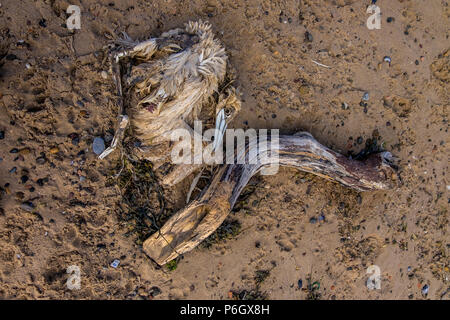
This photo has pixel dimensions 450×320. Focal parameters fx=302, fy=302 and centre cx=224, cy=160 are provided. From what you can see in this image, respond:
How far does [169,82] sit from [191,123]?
1.71 feet

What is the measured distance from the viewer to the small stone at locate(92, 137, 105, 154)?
327 centimetres

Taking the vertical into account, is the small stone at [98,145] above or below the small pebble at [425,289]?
above

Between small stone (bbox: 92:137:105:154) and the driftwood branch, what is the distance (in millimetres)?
1079

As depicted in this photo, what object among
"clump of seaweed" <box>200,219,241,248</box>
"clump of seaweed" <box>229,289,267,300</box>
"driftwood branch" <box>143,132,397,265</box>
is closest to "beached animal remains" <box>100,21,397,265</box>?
"driftwood branch" <box>143,132,397,265</box>

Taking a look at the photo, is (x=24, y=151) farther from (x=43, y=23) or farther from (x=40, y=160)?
(x=43, y=23)

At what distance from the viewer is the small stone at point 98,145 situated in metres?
3.27

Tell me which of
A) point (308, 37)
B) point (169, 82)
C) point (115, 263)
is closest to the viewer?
A: point (169, 82)

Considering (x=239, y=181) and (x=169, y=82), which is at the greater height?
(x=169, y=82)

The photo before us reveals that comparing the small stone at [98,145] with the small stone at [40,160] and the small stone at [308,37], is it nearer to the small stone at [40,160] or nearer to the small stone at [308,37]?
the small stone at [40,160]

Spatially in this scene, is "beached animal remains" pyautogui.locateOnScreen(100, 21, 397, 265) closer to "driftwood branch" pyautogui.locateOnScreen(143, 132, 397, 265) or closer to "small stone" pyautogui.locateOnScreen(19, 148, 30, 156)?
"driftwood branch" pyautogui.locateOnScreen(143, 132, 397, 265)

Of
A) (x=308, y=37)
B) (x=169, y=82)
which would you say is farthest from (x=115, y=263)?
(x=308, y=37)

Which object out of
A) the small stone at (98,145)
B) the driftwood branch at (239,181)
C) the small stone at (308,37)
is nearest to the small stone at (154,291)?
the driftwood branch at (239,181)

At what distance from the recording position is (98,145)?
3.27 metres

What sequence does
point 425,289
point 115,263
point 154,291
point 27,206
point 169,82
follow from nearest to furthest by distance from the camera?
1. point 169,82
2. point 27,206
3. point 115,263
4. point 154,291
5. point 425,289
